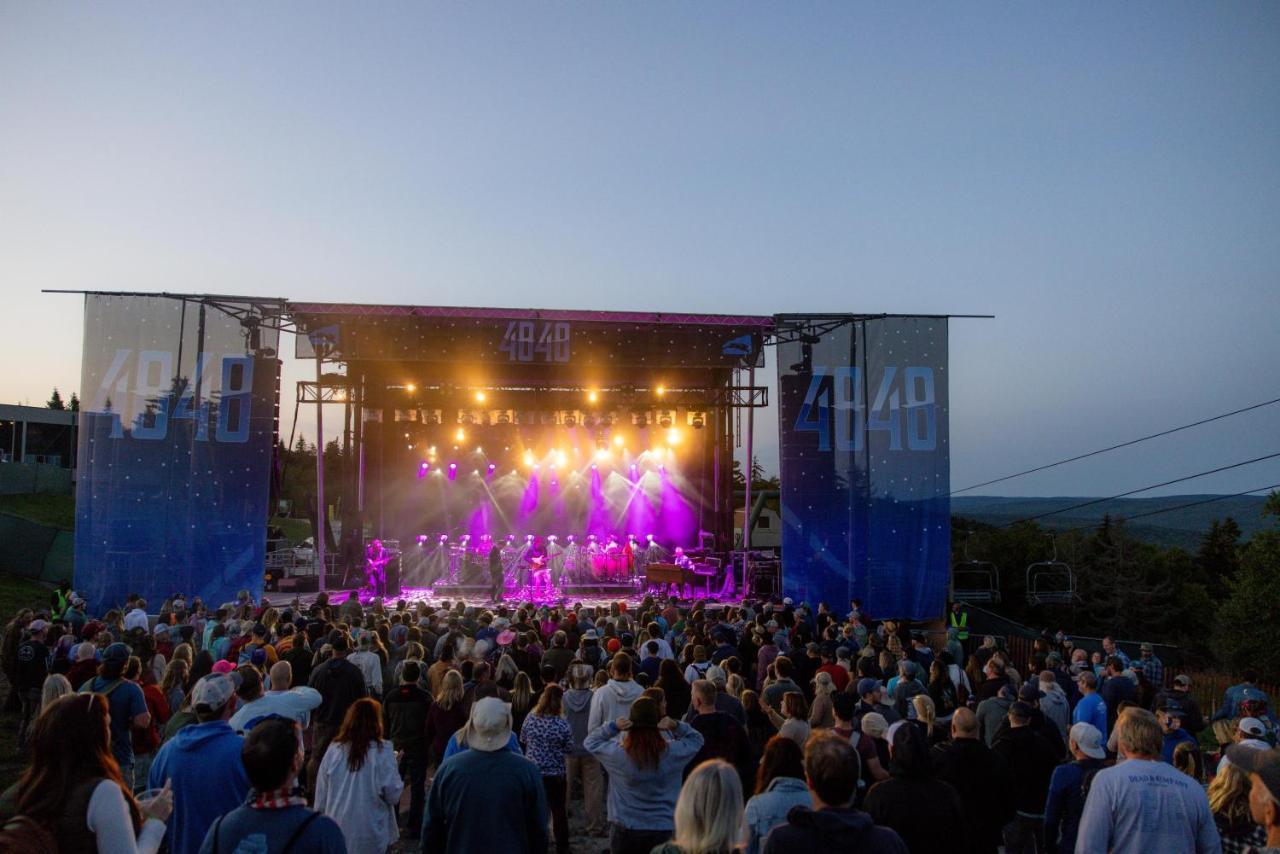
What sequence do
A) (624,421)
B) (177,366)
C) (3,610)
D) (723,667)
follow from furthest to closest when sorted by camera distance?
(624,421) → (3,610) → (177,366) → (723,667)

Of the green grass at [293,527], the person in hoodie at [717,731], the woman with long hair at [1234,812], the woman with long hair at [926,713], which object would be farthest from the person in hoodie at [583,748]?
the green grass at [293,527]

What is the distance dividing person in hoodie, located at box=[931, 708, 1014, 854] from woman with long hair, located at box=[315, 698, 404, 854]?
8.20ft

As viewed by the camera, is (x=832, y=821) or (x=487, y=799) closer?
(x=832, y=821)

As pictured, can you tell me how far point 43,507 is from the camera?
28438 millimetres

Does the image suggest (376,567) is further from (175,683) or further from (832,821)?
(832,821)

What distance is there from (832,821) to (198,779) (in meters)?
2.40

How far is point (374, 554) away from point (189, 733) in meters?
16.5

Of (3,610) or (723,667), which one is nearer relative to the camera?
(723,667)

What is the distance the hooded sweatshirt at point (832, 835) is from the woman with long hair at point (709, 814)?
0.47ft

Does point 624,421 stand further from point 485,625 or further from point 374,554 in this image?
point 485,625

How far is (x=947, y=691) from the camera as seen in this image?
21.2ft

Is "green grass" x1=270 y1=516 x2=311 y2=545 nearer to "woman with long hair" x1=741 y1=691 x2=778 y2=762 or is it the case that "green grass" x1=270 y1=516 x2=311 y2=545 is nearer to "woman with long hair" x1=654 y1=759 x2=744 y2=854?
"woman with long hair" x1=741 y1=691 x2=778 y2=762

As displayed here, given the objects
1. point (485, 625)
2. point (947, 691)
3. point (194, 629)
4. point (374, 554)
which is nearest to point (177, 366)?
point (374, 554)

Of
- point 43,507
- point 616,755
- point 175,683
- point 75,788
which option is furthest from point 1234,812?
point 43,507
